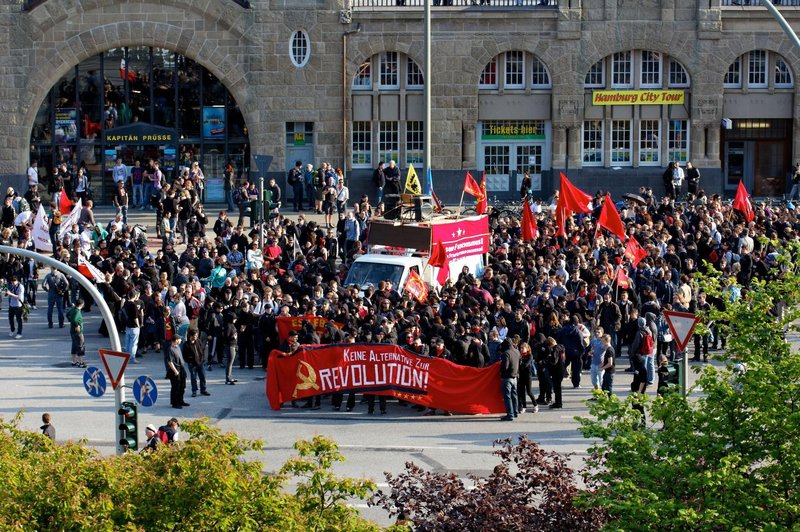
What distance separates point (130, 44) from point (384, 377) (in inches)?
1001

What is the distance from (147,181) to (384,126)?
26.2 feet

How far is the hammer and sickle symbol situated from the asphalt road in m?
0.48

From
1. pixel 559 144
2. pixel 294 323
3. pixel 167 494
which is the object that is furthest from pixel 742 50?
pixel 167 494

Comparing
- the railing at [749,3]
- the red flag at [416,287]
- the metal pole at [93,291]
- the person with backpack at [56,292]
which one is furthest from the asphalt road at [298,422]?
the railing at [749,3]

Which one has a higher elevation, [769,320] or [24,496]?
[769,320]

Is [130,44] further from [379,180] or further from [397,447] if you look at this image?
[397,447]

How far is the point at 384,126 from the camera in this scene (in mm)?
50312

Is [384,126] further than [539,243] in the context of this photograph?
Yes

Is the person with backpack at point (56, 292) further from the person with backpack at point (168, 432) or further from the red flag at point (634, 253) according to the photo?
the red flag at point (634, 253)

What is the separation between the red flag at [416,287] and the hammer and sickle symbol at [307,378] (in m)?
3.97

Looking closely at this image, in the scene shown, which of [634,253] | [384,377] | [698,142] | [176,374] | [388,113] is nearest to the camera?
[384,377]

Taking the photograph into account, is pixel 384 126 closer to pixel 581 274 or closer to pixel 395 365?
pixel 581 274

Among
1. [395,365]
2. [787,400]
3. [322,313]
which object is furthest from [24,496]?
[322,313]

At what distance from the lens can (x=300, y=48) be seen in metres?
49.2
